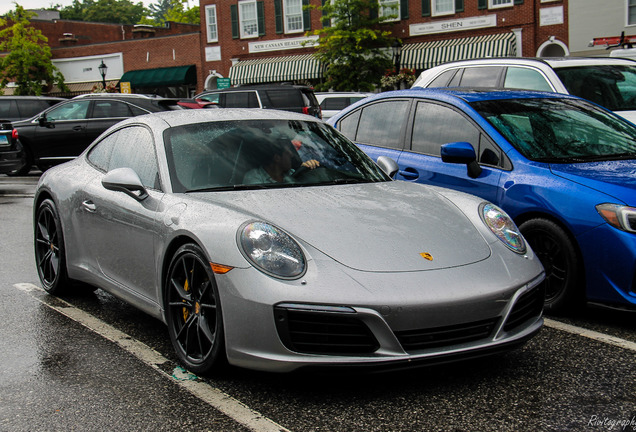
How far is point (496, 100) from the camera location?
6.29 m

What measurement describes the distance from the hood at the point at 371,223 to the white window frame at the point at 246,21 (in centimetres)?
3753

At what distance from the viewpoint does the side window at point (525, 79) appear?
28.3 feet

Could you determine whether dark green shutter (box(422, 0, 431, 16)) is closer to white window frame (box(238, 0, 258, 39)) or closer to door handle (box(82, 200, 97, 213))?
white window frame (box(238, 0, 258, 39))

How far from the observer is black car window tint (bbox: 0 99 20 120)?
20.1 metres

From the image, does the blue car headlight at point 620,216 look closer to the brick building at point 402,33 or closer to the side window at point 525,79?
the side window at point 525,79

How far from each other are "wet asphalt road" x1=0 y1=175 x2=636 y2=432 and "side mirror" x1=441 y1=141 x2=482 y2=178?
1465mm

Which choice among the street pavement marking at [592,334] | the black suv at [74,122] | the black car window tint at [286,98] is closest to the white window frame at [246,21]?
the black car window tint at [286,98]

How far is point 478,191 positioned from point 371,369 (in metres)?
2.60

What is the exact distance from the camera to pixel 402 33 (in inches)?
1400

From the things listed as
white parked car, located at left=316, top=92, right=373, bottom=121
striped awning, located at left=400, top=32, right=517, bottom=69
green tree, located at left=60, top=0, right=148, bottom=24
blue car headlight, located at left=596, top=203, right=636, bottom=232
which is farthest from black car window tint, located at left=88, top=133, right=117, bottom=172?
green tree, located at left=60, top=0, right=148, bottom=24

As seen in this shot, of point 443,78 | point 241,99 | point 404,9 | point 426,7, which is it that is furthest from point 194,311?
point 404,9

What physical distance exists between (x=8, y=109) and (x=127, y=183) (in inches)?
683

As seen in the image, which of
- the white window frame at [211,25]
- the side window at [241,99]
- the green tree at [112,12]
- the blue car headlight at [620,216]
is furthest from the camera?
the green tree at [112,12]

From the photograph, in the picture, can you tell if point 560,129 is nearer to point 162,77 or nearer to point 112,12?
point 162,77
